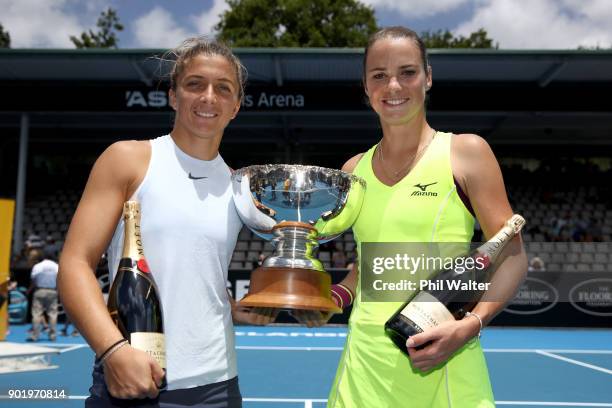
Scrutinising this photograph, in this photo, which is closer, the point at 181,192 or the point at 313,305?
the point at 313,305

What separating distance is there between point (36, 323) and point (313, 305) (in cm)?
1078

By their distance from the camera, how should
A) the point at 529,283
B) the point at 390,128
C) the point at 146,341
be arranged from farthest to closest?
the point at 529,283
the point at 390,128
the point at 146,341

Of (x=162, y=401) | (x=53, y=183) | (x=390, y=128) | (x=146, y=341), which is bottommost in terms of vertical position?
(x=162, y=401)

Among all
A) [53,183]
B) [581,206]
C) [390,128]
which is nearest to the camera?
[390,128]

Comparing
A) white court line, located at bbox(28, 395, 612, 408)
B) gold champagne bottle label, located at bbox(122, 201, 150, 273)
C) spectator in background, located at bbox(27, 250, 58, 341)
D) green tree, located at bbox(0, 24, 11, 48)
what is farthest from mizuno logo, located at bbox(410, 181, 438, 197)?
green tree, located at bbox(0, 24, 11, 48)

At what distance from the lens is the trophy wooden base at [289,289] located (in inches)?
68.4

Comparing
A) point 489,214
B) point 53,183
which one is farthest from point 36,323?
point 53,183

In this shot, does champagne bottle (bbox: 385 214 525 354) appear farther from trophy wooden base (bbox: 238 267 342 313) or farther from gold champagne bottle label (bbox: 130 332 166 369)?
gold champagne bottle label (bbox: 130 332 166 369)

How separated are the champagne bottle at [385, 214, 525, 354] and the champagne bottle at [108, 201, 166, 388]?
25.2 inches

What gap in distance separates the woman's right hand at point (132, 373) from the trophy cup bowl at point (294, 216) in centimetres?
34

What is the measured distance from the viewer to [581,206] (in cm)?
2281

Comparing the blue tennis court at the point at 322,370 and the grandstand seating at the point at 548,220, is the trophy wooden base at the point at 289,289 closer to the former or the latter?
the blue tennis court at the point at 322,370

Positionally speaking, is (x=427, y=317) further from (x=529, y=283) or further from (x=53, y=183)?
(x=53, y=183)

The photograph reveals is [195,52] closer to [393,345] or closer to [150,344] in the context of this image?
[150,344]
